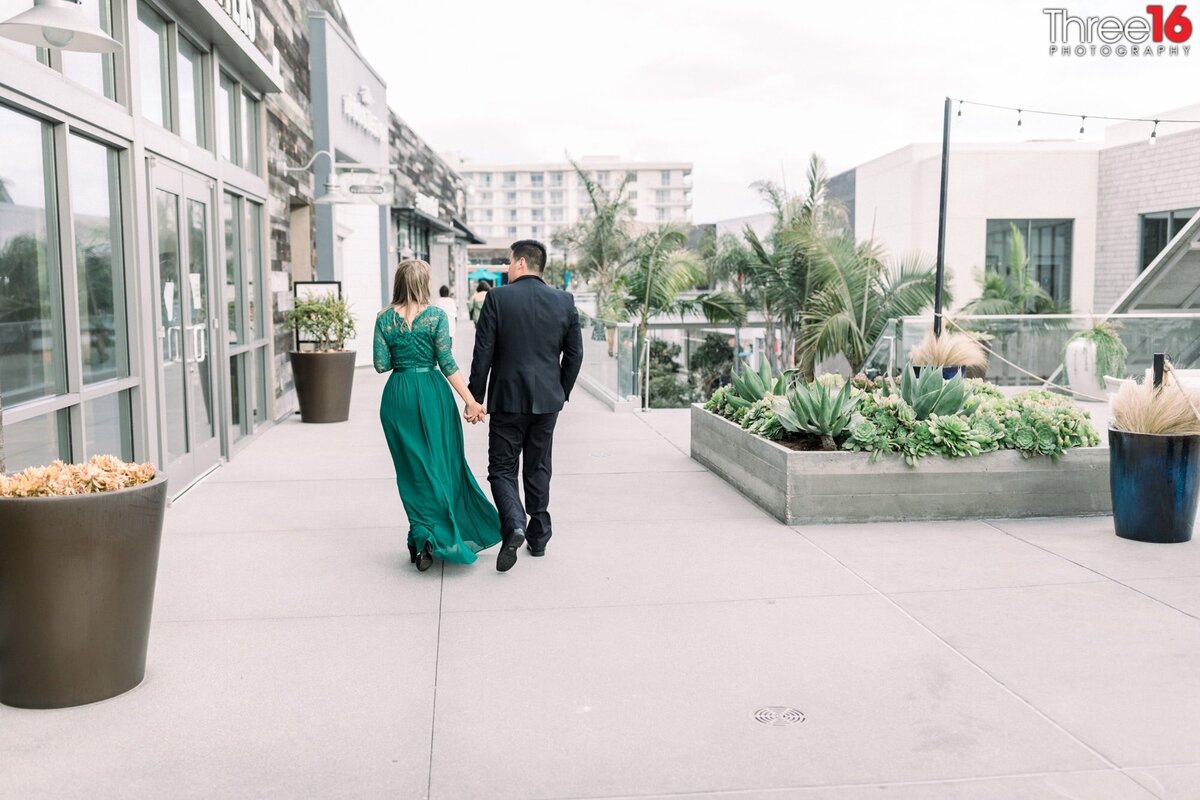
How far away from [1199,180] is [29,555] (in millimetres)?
25053

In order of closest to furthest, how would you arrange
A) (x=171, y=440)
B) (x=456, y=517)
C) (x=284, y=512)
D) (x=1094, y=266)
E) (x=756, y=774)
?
(x=756, y=774) < (x=456, y=517) < (x=284, y=512) < (x=171, y=440) < (x=1094, y=266)

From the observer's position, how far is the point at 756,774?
3.45 meters

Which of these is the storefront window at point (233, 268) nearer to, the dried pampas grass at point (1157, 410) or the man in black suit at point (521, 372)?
the man in black suit at point (521, 372)

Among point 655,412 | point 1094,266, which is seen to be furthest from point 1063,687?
point 1094,266

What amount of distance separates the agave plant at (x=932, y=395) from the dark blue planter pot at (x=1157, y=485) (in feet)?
3.87

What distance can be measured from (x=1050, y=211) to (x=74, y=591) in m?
26.9

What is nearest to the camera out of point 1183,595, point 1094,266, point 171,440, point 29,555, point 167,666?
point 29,555

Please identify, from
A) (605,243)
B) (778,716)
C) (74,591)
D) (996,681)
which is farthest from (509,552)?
(605,243)

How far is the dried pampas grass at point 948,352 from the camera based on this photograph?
1389cm

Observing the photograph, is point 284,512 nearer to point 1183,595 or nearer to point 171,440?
point 171,440

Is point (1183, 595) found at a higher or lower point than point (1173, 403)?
lower

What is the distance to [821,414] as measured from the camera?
23.7 feet

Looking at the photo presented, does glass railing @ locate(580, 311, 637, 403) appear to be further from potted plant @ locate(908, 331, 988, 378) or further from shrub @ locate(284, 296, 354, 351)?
potted plant @ locate(908, 331, 988, 378)

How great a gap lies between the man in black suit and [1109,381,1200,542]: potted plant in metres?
3.35
